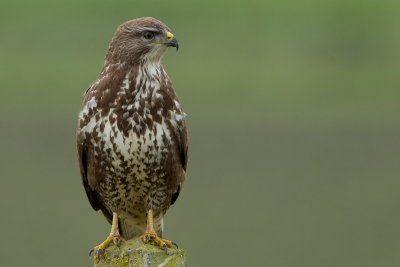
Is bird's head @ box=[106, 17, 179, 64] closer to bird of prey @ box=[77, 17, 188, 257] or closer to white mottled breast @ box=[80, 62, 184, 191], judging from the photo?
bird of prey @ box=[77, 17, 188, 257]

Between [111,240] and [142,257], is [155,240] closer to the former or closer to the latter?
[111,240]

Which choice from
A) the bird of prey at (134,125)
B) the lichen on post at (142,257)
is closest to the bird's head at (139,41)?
the bird of prey at (134,125)

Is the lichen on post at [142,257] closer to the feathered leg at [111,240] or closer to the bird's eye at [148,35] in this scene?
the feathered leg at [111,240]

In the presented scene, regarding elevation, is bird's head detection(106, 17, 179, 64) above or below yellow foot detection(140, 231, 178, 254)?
above

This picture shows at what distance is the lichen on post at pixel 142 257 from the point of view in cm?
336

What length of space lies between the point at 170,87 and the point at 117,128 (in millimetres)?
455

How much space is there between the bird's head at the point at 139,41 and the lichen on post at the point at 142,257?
4.86 feet

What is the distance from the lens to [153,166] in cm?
459

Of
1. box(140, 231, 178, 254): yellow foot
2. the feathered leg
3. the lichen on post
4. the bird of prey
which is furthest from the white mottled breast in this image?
the lichen on post

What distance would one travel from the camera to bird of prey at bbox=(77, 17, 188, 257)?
449 cm

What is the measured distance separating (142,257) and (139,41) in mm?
1698

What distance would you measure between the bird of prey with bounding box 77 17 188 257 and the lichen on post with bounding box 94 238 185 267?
2.33ft

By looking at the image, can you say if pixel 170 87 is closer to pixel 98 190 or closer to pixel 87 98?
pixel 87 98

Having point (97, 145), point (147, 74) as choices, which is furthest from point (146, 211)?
point (147, 74)
